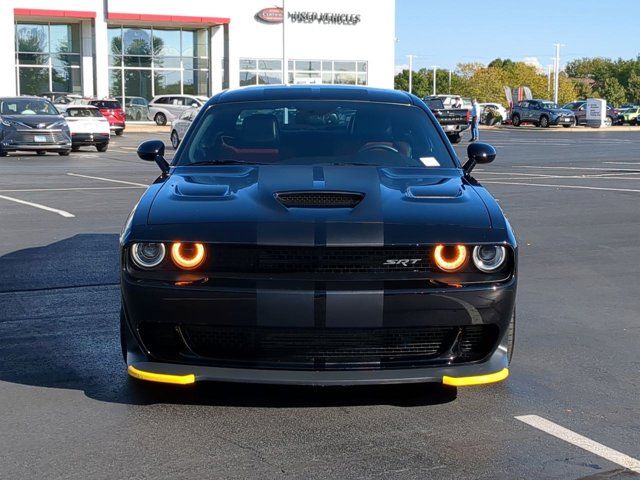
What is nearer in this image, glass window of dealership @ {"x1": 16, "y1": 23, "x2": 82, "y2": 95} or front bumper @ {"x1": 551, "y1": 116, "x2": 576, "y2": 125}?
glass window of dealership @ {"x1": 16, "y1": 23, "x2": 82, "y2": 95}

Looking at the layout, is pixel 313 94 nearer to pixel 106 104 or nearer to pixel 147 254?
pixel 147 254

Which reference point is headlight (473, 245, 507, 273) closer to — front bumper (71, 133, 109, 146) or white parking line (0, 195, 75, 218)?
white parking line (0, 195, 75, 218)

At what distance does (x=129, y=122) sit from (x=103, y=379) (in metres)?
48.4

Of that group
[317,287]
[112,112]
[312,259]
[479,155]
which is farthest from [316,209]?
[112,112]

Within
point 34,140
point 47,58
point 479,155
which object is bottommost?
point 34,140

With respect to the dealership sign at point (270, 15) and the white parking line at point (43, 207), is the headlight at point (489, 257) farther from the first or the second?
the dealership sign at point (270, 15)

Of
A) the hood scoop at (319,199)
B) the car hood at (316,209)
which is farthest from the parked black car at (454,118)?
the hood scoop at (319,199)

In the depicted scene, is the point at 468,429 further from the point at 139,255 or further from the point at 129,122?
the point at 129,122

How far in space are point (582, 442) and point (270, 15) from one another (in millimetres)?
53202

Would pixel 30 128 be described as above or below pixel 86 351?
above

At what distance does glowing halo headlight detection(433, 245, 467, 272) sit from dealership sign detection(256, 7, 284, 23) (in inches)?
2065

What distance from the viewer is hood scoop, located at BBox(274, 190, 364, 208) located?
15.5 ft

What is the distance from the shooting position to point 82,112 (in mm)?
30109

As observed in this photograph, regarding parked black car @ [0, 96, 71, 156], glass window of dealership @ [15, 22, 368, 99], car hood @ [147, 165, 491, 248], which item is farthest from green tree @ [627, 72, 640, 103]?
car hood @ [147, 165, 491, 248]
